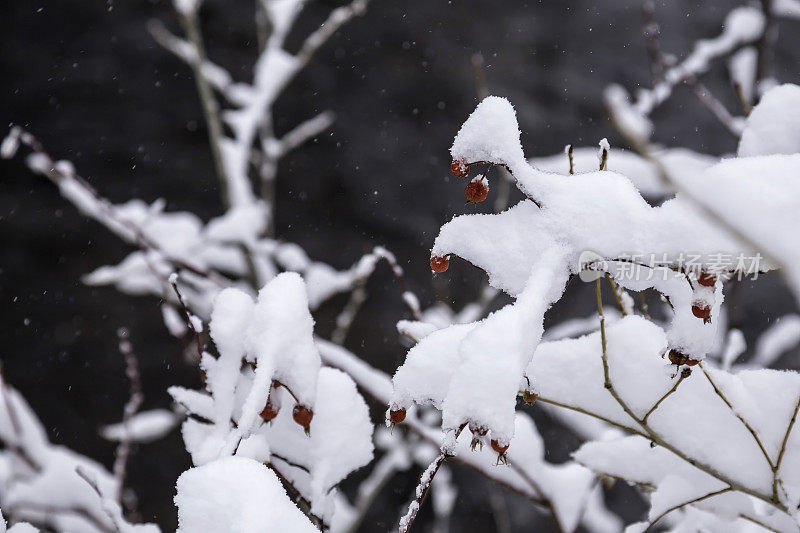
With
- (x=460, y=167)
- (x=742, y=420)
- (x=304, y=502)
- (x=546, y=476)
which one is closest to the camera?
(x=460, y=167)

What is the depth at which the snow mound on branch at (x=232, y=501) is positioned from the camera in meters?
0.52

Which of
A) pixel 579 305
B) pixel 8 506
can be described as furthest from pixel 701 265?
pixel 579 305

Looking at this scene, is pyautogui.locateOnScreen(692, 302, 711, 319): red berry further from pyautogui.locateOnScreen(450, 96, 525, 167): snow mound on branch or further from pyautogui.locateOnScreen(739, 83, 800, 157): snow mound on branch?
pyautogui.locateOnScreen(739, 83, 800, 157): snow mound on branch

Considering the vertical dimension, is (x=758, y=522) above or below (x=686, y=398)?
below

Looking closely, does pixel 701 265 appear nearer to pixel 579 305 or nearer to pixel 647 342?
pixel 647 342

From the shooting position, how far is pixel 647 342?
681 mm

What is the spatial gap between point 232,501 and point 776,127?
0.72m

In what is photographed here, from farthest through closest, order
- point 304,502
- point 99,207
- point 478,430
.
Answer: point 99,207 < point 304,502 < point 478,430

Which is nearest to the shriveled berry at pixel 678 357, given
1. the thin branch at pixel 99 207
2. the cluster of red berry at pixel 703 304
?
the cluster of red berry at pixel 703 304

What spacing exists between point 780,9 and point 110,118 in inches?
145

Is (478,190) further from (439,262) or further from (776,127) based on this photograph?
(776,127)

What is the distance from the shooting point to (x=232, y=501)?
524mm

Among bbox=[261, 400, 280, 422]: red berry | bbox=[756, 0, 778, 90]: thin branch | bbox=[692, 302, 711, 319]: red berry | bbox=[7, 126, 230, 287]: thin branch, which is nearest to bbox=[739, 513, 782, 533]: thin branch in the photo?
bbox=[692, 302, 711, 319]: red berry

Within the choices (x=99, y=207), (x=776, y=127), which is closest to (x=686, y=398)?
(x=776, y=127)
